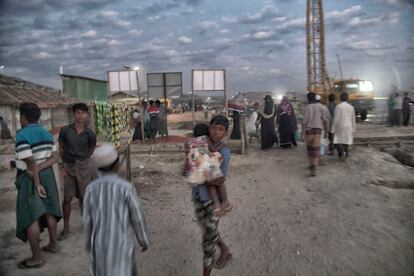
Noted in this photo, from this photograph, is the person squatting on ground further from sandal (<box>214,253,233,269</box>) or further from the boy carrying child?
sandal (<box>214,253,233,269</box>)

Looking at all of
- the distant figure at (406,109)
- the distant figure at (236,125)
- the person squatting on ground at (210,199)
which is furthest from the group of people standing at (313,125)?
the distant figure at (406,109)

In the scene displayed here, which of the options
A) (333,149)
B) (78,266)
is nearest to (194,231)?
(78,266)

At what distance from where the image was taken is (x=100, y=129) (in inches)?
550

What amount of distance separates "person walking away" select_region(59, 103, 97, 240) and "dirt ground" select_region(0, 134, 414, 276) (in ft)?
2.13

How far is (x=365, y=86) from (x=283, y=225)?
17870mm

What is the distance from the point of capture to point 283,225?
4.52 m

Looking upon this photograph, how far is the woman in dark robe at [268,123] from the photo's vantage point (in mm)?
9922

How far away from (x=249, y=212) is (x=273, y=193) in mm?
1017

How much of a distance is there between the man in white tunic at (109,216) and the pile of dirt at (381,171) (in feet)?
17.0

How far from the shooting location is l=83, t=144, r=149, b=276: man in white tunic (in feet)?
7.50

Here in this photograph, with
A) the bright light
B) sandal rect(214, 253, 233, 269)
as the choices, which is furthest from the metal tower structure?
sandal rect(214, 253, 233, 269)

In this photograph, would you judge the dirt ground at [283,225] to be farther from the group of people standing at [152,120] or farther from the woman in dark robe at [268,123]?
the group of people standing at [152,120]

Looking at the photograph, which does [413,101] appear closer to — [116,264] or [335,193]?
[335,193]

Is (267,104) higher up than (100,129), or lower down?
higher up
